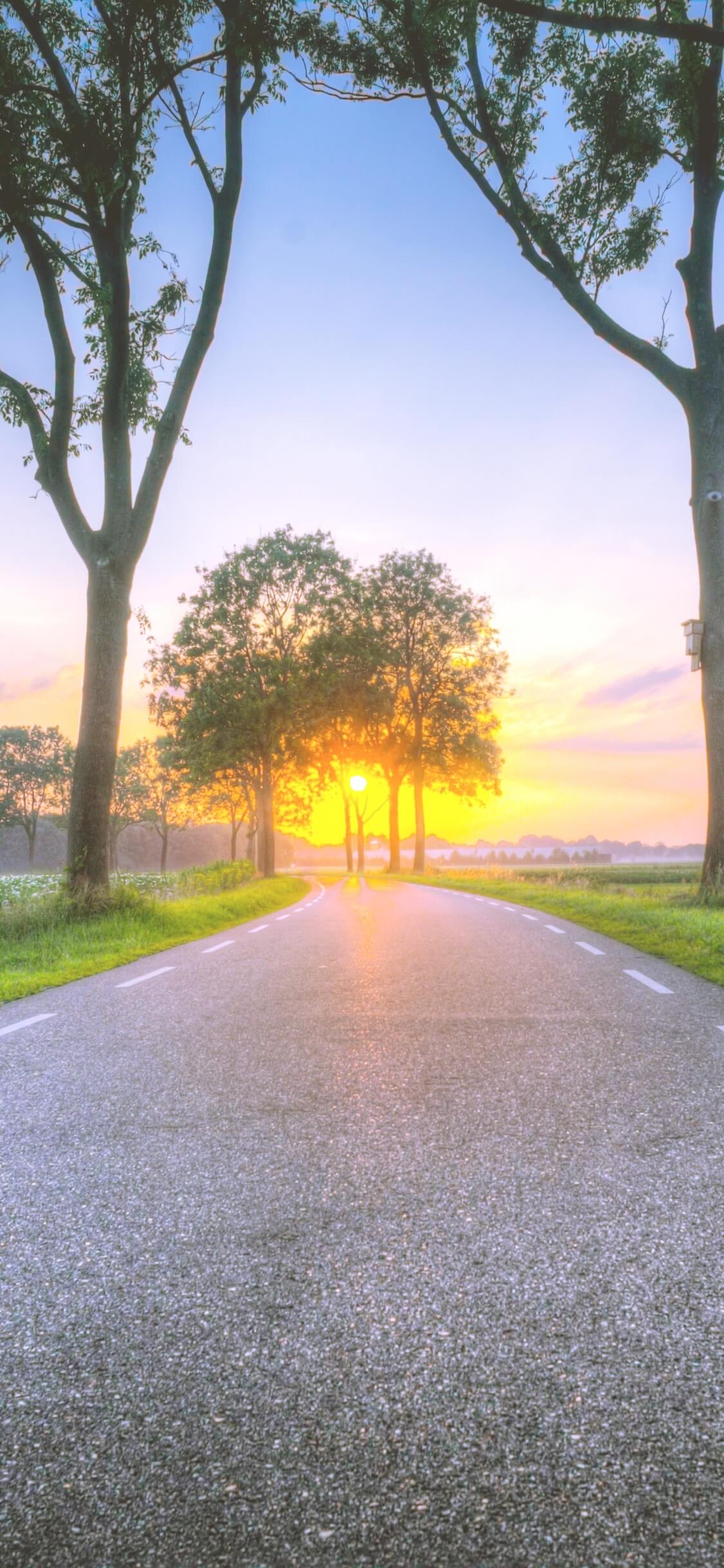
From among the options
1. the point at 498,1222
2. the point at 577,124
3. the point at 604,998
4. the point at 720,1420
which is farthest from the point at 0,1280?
the point at 577,124

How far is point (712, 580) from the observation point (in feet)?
42.0

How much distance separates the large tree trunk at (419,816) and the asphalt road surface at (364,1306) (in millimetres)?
32133

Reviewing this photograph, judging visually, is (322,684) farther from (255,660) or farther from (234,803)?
Result: (234,803)

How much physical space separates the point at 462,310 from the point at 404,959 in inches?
545

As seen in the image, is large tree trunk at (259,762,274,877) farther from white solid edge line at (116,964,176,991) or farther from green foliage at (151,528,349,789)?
white solid edge line at (116,964,176,991)

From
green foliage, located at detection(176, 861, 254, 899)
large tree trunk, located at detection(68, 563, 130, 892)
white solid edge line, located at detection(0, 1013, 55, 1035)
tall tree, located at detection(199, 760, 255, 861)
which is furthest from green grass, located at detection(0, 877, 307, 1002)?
tall tree, located at detection(199, 760, 255, 861)

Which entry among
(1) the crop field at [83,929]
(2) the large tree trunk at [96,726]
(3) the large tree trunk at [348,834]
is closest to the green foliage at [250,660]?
(1) the crop field at [83,929]

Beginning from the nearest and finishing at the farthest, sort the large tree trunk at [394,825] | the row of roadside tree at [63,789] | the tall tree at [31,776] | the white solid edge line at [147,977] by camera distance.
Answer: the white solid edge line at [147,977] < the large tree trunk at [394,825] < the row of roadside tree at [63,789] < the tall tree at [31,776]

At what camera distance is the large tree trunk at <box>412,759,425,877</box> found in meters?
36.7

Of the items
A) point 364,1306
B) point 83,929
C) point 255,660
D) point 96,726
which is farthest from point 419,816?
point 364,1306

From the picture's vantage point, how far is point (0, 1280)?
2143mm

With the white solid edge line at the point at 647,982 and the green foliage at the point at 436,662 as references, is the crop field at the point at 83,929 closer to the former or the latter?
the white solid edge line at the point at 647,982

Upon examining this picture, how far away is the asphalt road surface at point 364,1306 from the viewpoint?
4.42 feet

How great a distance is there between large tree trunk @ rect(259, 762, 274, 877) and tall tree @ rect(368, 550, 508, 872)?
284 inches
